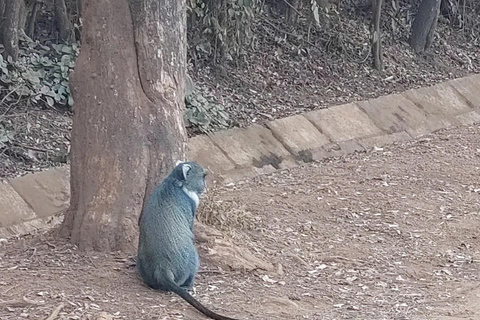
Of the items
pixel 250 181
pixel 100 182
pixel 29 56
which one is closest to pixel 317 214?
pixel 250 181

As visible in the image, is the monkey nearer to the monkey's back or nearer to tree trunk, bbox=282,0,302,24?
the monkey's back

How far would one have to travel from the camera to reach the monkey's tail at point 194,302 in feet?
16.2

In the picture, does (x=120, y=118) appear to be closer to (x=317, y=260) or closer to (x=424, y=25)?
(x=317, y=260)

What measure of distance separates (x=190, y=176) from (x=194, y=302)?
83 centimetres

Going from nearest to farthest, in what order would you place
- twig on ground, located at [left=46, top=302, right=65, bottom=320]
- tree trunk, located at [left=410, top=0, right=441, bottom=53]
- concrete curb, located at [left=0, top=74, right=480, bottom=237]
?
twig on ground, located at [left=46, top=302, right=65, bottom=320] → concrete curb, located at [left=0, top=74, right=480, bottom=237] → tree trunk, located at [left=410, top=0, right=441, bottom=53]

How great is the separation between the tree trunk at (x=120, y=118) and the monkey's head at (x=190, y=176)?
1.55 ft

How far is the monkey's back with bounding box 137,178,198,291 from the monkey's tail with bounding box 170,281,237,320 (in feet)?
0.28

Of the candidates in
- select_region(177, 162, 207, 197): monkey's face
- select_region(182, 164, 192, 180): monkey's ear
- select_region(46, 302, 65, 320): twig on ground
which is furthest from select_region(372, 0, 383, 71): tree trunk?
select_region(46, 302, 65, 320): twig on ground

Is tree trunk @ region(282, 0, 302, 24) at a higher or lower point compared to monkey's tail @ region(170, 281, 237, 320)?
higher

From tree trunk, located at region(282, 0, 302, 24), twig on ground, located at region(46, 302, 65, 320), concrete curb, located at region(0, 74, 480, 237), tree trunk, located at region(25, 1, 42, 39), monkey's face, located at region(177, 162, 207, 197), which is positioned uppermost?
tree trunk, located at region(25, 1, 42, 39)

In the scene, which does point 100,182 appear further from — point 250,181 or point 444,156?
point 444,156

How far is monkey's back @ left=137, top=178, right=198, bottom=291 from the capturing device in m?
5.29

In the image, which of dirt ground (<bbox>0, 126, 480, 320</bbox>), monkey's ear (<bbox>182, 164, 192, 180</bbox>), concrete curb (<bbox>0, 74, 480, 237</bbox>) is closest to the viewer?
dirt ground (<bbox>0, 126, 480, 320</bbox>)

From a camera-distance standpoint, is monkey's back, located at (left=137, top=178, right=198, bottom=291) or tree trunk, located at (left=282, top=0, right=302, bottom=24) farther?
tree trunk, located at (left=282, top=0, right=302, bottom=24)
